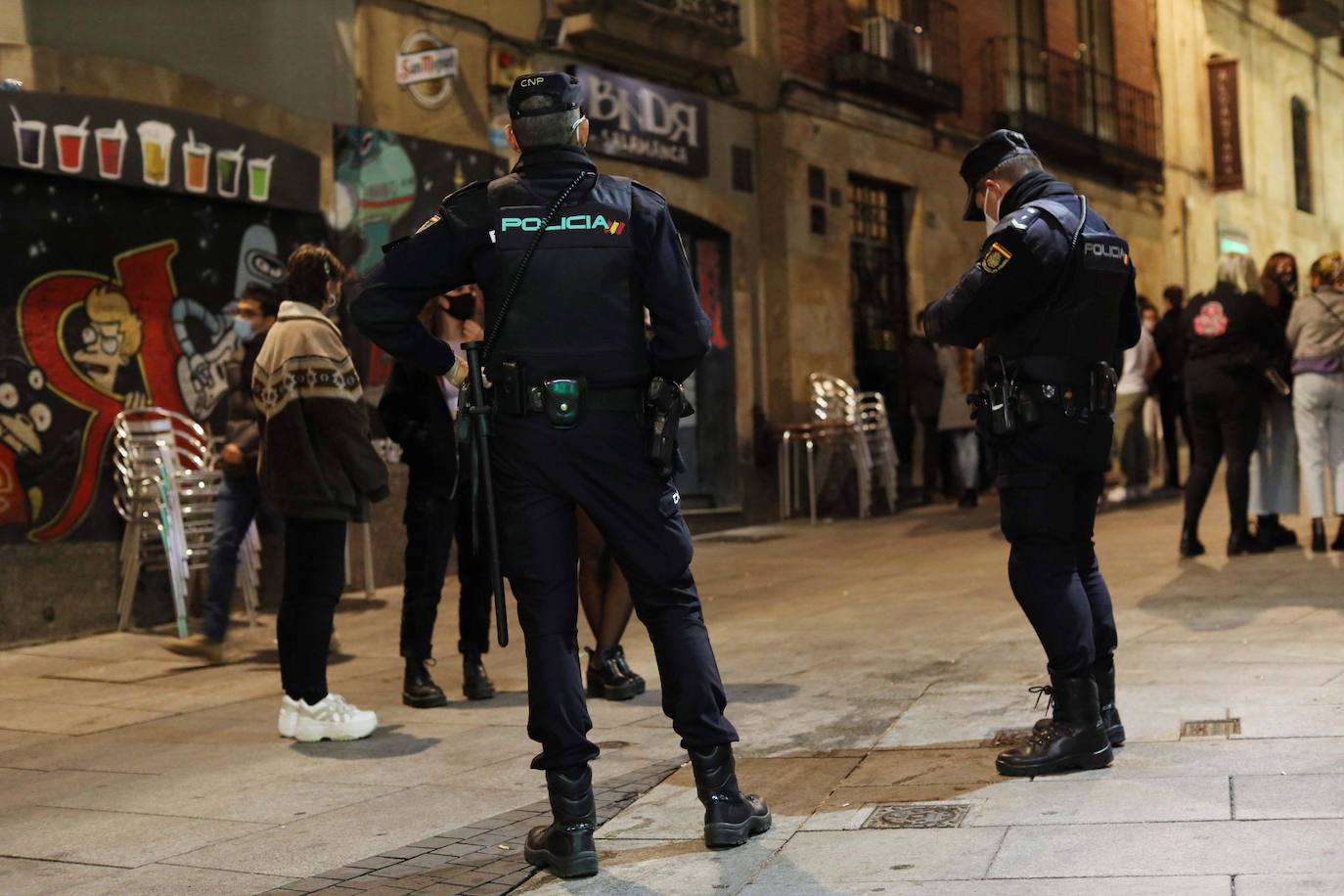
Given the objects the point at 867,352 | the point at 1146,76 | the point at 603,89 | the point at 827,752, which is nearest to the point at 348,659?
the point at 827,752

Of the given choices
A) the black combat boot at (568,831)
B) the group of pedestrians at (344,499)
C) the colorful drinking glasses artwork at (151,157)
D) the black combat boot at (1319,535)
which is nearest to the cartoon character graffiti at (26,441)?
the colorful drinking glasses artwork at (151,157)

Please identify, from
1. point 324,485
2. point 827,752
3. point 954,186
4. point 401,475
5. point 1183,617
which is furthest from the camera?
point 954,186

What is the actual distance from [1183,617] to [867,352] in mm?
10880

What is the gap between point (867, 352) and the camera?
18641 mm

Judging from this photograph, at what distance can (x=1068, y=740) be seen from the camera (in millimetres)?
4949

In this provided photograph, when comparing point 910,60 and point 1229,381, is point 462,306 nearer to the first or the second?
point 1229,381

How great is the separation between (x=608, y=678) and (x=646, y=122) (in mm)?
8998

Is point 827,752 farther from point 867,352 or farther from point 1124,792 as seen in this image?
point 867,352

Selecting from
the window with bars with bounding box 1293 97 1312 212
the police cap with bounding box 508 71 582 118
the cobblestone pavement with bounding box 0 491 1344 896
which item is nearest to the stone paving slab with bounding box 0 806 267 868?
the cobblestone pavement with bounding box 0 491 1344 896

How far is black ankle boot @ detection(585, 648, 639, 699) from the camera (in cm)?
682

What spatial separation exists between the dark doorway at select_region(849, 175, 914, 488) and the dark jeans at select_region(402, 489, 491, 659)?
11.6 metres

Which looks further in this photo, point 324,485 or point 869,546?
Answer: point 869,546

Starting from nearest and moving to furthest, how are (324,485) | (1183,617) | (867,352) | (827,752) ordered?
(827,752)
(324,485)
(1183,617)
(867,352)

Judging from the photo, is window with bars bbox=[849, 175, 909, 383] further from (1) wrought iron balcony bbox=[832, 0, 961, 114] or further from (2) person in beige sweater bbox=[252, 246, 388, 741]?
(2) person in beige sweater bbox=[252, 246, 388, 741]
